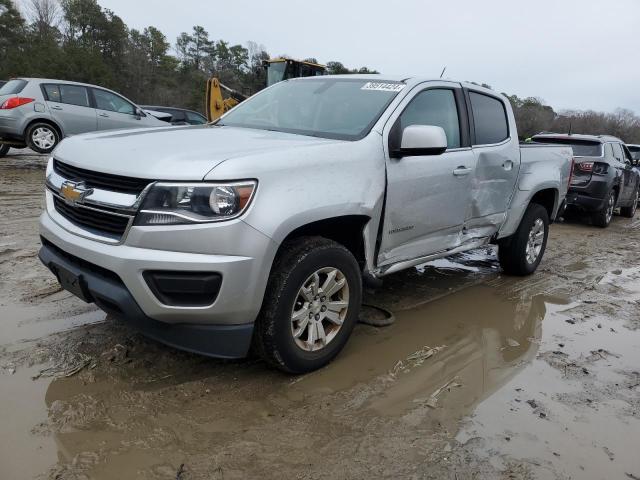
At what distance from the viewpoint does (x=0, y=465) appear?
2.16m

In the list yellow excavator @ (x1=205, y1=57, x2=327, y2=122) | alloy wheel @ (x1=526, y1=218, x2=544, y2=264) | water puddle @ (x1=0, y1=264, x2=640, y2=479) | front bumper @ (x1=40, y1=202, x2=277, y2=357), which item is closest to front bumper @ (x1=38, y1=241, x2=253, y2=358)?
front bumper @ (x1=40, y1=202, x2=277, y2=357)

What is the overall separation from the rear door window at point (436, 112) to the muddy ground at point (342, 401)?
148 centimetres

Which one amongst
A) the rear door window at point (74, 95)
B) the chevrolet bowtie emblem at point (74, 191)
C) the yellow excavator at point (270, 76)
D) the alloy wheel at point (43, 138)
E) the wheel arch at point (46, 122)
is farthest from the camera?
the yellow excavator at point (270, 76)

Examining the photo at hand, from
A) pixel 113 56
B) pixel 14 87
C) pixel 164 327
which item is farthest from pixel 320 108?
pixel 113 56

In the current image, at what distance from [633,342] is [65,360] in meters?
4.02

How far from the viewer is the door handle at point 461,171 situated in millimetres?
3908

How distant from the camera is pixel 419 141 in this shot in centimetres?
327

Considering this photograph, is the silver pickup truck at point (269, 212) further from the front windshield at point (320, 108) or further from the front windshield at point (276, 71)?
the front windshield at point (276, 71)

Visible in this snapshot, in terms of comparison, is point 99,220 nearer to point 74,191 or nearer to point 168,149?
point 74,191

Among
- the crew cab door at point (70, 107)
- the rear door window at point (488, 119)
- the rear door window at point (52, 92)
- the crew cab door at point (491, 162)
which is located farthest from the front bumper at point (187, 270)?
the rear door window at point (52, 92)

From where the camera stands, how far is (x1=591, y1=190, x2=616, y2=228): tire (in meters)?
9.35

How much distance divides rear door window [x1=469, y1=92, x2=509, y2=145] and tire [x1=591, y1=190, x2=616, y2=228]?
5.54m

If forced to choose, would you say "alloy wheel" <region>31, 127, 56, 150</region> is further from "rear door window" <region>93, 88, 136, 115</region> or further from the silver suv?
"rear door window" <region>93, 88, 136, 115</region>

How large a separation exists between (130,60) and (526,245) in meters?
50.5
